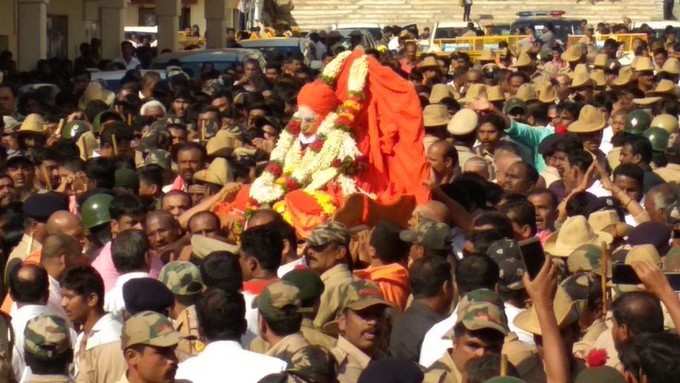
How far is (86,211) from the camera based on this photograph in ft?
41.4

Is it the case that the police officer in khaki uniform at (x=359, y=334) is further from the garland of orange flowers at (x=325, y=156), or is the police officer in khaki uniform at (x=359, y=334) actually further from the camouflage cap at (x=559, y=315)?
the garland of orange flowers at (x=325, y=156)

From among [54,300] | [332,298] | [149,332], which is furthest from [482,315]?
[54,300]

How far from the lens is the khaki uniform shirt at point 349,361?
9070mm

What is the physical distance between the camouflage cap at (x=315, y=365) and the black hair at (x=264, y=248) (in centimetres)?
229

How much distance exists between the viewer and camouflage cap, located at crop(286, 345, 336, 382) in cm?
817

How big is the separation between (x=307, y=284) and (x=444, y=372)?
50.0 inches

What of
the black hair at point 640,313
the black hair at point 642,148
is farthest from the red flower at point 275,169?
the black hair at point 640,313

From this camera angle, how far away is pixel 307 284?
31.4 feet

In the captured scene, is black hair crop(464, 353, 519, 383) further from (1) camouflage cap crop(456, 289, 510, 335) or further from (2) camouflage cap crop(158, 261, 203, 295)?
(2) camouflage cap crop(158, 261, 203, 295)

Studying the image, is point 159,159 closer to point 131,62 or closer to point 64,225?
point 64,225

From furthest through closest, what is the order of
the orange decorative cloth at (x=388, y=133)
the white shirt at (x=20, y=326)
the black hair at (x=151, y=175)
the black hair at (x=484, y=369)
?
the black hair at (x=151, y=175) < the orange decorative cloth at (x=388, y=133) < the white shirt at (x=20, y=326) < the black hair at (x=484, y=369)

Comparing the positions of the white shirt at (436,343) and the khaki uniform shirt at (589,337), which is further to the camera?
the white shirt at (436,343)

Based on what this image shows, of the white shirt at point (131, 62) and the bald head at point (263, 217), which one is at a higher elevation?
the bald head at point (263, 217)

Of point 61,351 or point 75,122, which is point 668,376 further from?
point 75,122
